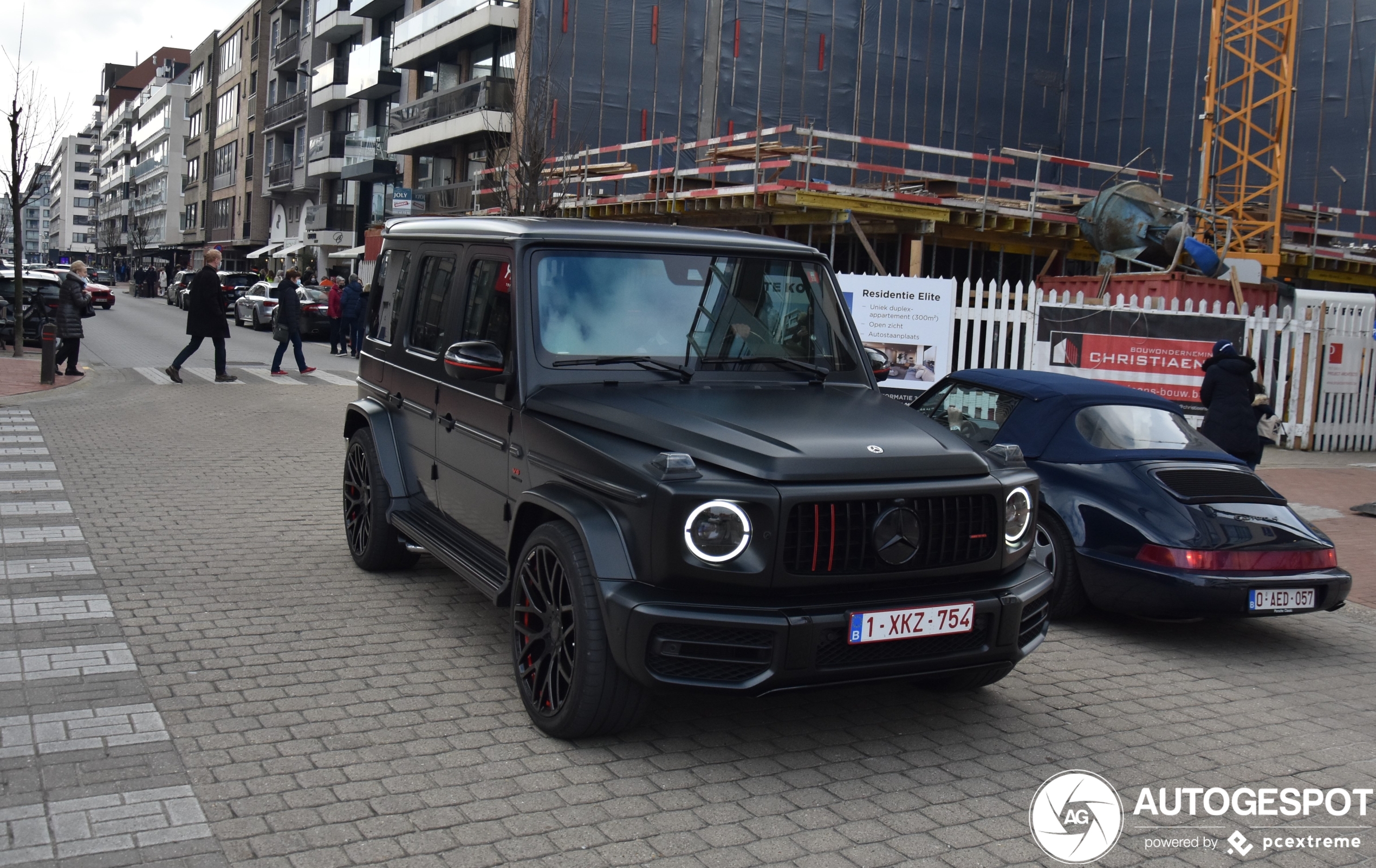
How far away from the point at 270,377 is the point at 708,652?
17463mm

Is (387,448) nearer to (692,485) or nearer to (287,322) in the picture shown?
(692,485)

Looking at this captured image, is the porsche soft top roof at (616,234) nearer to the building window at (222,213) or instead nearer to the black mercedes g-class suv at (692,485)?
the black mercedes g-class suv at (692,485)

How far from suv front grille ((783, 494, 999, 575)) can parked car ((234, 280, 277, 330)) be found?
3376cm

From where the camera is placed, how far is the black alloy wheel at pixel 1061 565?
684cm

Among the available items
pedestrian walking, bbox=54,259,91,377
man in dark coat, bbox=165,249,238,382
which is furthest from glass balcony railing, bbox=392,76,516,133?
pedestrian walking, bbox=54,259,91,377

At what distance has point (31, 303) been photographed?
957 inches

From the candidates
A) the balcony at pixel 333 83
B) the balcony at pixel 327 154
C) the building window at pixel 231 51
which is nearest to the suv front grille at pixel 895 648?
the balcony at pixel 327 154

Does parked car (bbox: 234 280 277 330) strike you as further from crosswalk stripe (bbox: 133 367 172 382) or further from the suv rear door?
the suv rear door

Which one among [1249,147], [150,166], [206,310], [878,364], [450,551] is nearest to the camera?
[450,551]

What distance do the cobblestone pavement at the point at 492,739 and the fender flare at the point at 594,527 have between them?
2.42 feet

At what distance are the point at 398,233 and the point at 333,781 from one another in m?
3.82

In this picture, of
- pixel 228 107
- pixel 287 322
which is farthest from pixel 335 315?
pixel 228 107

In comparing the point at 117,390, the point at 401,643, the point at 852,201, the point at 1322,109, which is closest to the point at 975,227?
the point at 852,201

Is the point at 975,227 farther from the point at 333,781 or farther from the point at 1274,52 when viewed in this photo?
the point at 333,781
